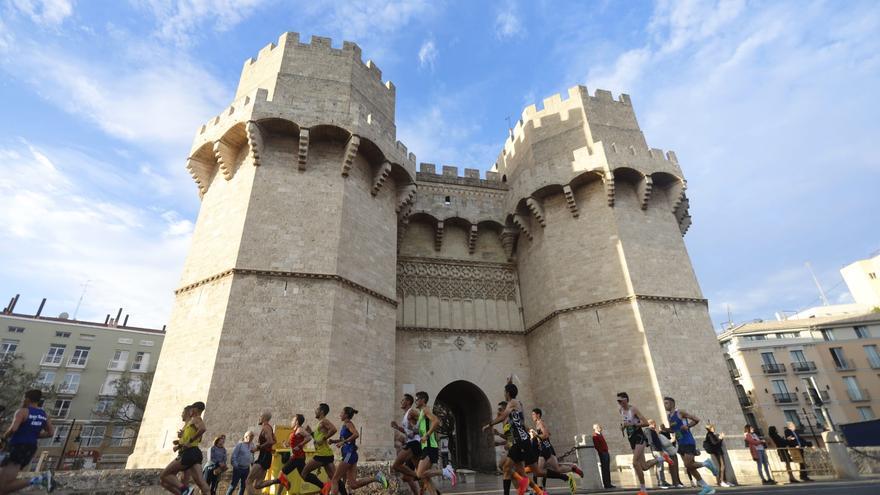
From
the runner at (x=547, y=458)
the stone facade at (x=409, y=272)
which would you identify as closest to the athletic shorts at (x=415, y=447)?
the runner at (x=547, y=458)

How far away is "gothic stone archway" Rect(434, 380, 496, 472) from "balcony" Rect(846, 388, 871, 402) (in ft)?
86.1

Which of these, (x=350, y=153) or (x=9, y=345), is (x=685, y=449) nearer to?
(x=350, y=153)

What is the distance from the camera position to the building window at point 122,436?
31.4m

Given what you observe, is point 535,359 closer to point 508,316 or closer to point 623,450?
point 508,316

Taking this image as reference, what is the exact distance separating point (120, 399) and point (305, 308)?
27.2 metres

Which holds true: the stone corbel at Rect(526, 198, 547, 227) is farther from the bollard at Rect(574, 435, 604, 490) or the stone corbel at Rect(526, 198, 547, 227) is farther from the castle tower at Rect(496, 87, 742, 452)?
the bollard at Rect(574, 435, 604, 490)

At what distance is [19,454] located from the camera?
16.4ft

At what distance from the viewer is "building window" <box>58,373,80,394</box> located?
31847 millimetres

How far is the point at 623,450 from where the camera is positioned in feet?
41.8

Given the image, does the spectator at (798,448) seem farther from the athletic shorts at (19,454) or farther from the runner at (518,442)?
the athletic shorts at (19,454)

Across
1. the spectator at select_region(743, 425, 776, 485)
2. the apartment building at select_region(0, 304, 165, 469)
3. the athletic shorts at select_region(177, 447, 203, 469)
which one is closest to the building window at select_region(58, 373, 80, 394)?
the apartment building at select_region(0, 304, 165, 469)

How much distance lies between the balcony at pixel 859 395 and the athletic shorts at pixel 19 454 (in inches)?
1508

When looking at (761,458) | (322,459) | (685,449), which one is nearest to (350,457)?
(322,459)

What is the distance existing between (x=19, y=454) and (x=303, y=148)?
10060mm
